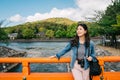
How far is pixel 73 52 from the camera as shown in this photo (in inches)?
210

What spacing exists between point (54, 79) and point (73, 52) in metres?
0.97

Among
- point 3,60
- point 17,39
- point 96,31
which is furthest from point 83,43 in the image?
point 17,39

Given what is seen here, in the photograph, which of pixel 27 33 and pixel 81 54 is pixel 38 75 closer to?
pixel 81 54

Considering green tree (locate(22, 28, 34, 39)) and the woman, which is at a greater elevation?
the woman

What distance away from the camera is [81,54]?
528 cm

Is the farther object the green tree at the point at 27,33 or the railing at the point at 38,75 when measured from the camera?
the green tree at the point at 27,33

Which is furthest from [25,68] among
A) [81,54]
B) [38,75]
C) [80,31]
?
[80,31]

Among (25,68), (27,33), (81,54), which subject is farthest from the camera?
(27,33)

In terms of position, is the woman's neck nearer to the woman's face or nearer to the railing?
Answer: the woman's face

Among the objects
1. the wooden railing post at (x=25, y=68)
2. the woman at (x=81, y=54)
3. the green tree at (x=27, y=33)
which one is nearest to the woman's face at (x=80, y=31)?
the woman at (x=81, y=54)

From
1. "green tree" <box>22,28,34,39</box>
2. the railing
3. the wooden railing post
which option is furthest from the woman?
"green tree" <box>22,28,34,39</box>

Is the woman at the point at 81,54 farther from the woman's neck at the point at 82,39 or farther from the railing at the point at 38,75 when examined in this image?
the railing at the point at 38,75

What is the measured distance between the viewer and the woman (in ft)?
17.2

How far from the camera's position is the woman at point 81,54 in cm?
523
